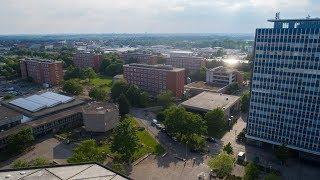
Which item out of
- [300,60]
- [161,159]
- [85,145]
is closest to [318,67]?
[300,60]

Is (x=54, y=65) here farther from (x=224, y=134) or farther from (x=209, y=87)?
(x=224, y=134)

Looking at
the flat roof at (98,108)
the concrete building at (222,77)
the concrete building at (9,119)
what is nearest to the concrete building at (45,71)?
the concrete building at (9,119)

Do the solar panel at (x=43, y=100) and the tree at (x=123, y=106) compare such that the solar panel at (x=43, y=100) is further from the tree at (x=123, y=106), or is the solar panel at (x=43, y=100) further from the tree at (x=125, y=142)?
the tree at (x=125, y=142)

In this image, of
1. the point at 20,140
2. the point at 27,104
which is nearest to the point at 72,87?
the point at 27,104

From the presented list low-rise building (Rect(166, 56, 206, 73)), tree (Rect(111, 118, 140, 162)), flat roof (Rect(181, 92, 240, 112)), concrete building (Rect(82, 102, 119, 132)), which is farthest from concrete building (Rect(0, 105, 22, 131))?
low-rise building (Rect(166, 56, 206, 73))

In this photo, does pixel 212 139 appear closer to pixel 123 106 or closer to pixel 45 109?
pixel 123 106
